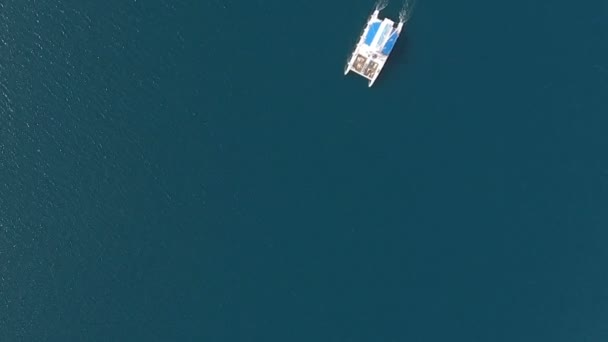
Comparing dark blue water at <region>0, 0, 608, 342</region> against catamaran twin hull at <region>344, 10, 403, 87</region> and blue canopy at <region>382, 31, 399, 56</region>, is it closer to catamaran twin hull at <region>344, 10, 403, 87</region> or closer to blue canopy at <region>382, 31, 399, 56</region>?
blue canopy at <region>382, 31, 399, 56</region>

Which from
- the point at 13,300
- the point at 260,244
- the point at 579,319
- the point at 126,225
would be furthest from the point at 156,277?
the point at 579,319

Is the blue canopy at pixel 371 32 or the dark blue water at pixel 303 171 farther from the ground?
the blue canopy at pixel 371 32

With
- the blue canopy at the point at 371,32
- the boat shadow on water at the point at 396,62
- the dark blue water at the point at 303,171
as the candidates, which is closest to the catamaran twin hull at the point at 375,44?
the blue canopy at the point at 371,32

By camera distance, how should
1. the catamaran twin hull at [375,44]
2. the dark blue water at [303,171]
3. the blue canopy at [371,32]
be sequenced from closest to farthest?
the catamaran twin hull at [375,44] < the blue canopy at [371,32] < the dark blue water at [303,171]

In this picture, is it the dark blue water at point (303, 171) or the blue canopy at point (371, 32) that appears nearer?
the blue canopy at point (371, 32)

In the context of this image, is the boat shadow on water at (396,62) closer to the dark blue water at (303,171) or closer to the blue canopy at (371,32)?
the dark blue water at (303,171)

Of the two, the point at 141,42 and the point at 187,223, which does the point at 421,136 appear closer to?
the point at 187,223

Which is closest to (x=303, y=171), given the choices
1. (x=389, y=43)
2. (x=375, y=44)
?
(x=375, y=44)
